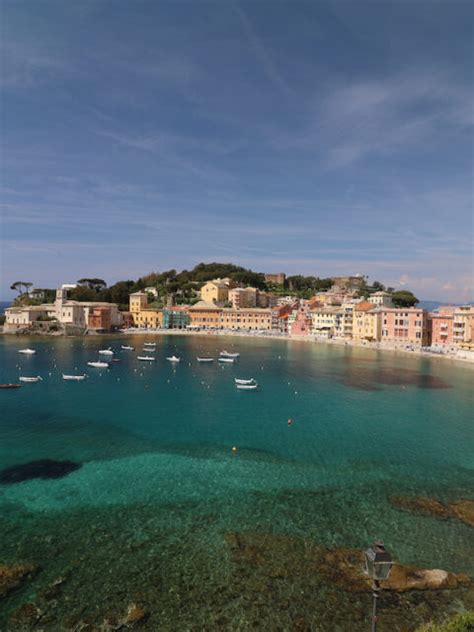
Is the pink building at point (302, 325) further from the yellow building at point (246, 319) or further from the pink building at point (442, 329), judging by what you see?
the pink building at point (442, 329)

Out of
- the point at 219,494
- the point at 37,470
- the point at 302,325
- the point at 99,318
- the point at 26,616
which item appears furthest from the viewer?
the point at 302,325

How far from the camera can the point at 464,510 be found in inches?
621

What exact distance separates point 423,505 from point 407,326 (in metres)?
65.3

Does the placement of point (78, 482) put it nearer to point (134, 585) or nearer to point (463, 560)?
point (134, 585)

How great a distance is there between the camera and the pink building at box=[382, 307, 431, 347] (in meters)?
75.4

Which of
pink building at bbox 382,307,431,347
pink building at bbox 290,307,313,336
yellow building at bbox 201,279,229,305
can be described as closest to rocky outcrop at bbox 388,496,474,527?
pink building at bbox 382,307,431,347

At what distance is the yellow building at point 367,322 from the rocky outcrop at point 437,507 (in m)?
66.8

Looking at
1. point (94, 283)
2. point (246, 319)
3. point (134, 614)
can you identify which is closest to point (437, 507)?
point (134, 614)

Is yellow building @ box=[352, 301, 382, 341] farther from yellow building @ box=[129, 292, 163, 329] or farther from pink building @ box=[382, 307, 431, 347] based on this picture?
yellow building @ box=[129, 292, 163, 329]

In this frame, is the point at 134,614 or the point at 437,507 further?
the point at 437,507

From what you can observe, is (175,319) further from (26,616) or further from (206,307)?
(26,616)

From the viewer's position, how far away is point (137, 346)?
72.8 metres

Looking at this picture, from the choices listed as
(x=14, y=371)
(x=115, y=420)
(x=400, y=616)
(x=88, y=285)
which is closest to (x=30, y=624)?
(x=400, y=616)

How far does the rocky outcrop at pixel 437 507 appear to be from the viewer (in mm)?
15398
